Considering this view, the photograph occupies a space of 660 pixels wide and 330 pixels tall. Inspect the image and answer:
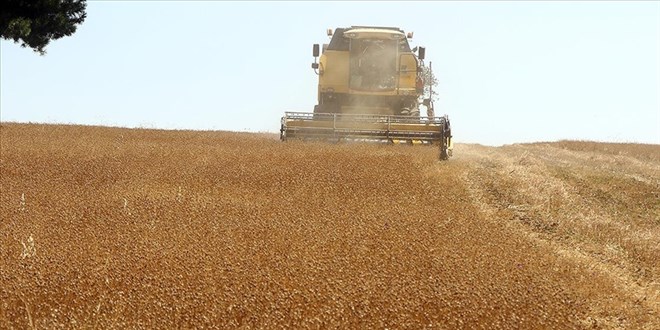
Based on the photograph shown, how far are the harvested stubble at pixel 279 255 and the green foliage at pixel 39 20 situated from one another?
1127 centimetres

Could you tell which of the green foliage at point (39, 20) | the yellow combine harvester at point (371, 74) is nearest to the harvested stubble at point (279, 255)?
the yellow combine harvester at point (371, 74)

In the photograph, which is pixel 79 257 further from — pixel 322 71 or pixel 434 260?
pixel 322 71

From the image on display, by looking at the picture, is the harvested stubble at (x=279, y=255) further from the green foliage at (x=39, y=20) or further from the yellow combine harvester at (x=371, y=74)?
the green foliage at (x=39, y=20)

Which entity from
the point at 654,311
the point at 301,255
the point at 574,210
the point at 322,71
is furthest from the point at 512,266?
the point at 322,71

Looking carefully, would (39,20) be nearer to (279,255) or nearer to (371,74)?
(371,74)

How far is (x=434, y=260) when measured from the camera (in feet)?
31.3

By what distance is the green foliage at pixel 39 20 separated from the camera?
28.2 metres

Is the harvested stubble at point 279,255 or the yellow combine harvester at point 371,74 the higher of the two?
the yellow combine harvester at point 371,74

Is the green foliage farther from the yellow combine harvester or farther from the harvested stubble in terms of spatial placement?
the harvested stubble

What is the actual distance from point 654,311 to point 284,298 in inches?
152

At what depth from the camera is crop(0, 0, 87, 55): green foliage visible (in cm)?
2822

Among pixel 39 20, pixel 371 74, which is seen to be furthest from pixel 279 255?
pixel 39 20

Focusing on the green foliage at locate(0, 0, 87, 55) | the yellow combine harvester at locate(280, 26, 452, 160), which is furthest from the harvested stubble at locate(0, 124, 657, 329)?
the green foliage at locate(0, 0, 87, 55)

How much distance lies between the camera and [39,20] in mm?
29547
